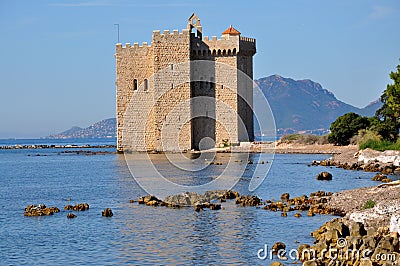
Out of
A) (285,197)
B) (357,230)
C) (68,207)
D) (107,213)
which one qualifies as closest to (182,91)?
(285,197)

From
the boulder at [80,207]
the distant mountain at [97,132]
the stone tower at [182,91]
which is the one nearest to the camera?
the boulder at [80,207]

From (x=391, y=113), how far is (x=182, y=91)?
11.3 m

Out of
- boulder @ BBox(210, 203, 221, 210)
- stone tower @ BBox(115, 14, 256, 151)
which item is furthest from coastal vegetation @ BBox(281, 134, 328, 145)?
boulder @ BBox(210, 203, 221, 210)

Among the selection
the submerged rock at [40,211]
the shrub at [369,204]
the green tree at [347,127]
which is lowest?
the submerged rock at [40,211]

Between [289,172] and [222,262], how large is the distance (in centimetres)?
1624

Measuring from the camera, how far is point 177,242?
492 inches

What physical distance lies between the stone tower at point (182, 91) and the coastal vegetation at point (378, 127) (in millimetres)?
5656

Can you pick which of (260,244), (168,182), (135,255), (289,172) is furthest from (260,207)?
(289,172)

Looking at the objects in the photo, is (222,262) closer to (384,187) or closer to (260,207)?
(260,207)

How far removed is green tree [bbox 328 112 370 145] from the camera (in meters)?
38.3

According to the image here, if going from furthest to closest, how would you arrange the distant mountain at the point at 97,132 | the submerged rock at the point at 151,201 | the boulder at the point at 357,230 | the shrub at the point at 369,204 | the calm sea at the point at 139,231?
the distant mountain at the point at 97,132
the submerged rock at the point at 151,201
the shrub at the point at 369,204
the calm sea at the point at 139,231
the boulder at the point at 357,230

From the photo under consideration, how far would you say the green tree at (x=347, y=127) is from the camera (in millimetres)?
38344

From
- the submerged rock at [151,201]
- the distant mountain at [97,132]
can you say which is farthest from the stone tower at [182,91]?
the distant mountain at [97,132]

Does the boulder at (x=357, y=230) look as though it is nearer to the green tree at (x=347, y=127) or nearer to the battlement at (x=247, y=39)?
the green tree at (x=347, y=127)
